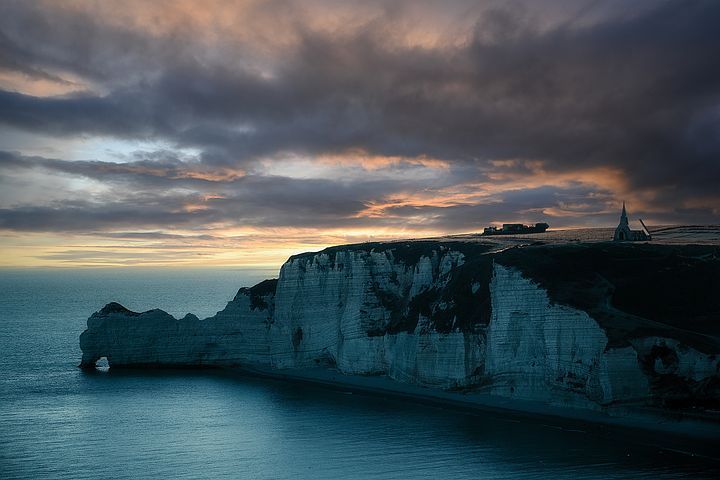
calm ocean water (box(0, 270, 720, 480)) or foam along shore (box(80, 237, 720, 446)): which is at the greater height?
foam along shore (box(80, 237, 720, 446))

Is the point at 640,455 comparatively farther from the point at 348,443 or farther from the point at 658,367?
the point at 348,443

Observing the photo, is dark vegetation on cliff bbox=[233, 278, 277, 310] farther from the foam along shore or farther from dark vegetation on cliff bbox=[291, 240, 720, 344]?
dark vegetation on cliff bbox=[291, 240, 720, 344]

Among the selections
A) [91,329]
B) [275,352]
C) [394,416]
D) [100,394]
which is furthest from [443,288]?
[91,329]

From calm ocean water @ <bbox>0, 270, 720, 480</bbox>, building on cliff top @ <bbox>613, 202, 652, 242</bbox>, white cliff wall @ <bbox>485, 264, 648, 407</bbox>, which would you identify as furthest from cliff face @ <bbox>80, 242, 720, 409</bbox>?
building on cliff top @ <bbox>613, 202, 652, 242</bbox>

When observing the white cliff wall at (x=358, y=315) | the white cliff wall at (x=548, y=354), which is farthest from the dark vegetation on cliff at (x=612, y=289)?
the white cliff wall at (x=358, y=315)

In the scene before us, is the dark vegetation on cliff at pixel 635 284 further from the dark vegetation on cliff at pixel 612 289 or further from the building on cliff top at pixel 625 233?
the building on cliff top at pixel 625 233
